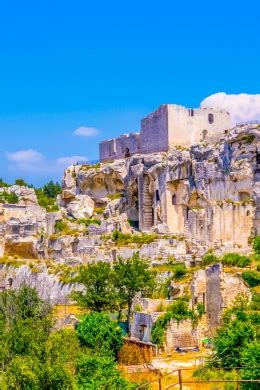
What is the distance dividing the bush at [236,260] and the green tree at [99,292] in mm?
7405

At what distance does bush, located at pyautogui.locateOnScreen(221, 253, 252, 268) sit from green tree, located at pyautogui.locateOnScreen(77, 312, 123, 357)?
427 inches

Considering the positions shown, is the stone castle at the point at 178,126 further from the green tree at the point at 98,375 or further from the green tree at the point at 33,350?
the green tree at the point at 98,375

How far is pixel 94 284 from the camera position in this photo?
31.0 meters

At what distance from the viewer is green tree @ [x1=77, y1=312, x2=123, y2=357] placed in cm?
2534

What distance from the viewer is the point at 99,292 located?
101 ft

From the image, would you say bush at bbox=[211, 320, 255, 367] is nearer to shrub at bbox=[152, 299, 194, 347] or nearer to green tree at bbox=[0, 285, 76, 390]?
shrub at bbox=[152, 299, 194, 347]

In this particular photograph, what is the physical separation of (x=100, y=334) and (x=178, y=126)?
33.4 metres

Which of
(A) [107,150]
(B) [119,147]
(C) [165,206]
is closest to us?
(C) [165,206]

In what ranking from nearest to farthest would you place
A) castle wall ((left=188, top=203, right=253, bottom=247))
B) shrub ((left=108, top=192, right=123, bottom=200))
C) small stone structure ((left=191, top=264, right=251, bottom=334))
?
small stone structure ((left=191, top=264, right=251, bottom=334)) < castle wall ((left=188, top=203, right=253, bottom=247)) < shrub ((left=108, top=192, right=123, bottom=200))

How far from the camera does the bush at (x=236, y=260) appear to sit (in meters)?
34.9

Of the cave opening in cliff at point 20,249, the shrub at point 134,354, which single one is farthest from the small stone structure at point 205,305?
the cave opening in cliff at point 20,249

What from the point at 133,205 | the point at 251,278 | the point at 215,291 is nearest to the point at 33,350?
the point at 215,291

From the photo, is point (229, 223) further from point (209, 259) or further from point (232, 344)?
point (232, 344)

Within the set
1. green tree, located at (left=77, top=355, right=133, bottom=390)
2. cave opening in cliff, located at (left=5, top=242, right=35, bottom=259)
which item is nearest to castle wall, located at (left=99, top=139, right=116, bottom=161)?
cave opening in cliff, located at (left=5, top=242, right=35, bottom=259)
